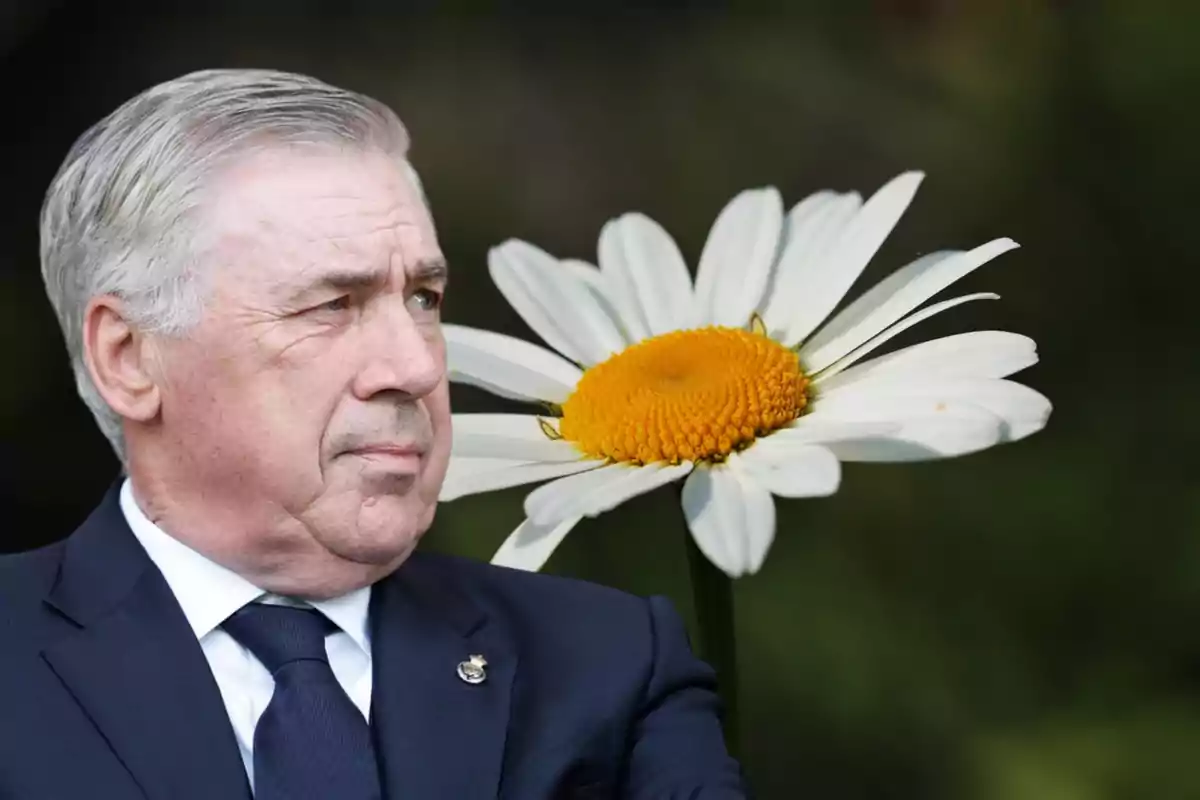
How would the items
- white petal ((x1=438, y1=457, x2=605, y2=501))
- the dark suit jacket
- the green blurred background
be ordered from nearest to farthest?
1. the dark suit jacket
2. white petal ((x1=438, y1=457, x2=605, y2=501))
3. the green blurred background

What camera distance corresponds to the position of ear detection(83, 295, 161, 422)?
2.05ft

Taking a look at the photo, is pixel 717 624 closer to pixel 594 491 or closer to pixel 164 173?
pixel 594 491

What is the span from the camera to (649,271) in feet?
2.68

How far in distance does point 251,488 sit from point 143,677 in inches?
3.3

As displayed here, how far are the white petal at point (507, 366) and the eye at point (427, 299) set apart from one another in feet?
0.40

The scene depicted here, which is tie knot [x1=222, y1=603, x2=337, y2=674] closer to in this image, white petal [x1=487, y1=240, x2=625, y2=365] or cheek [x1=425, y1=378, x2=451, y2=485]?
cheek [x1=425, y1=378, x2=451, y2=485]

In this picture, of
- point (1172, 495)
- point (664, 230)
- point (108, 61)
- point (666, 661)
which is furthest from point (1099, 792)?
point (108, 61)

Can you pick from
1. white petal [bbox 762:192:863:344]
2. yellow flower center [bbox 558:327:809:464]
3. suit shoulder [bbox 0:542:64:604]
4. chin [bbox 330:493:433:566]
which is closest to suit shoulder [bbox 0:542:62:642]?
suit shoulder [bbox 0:542:64:604]

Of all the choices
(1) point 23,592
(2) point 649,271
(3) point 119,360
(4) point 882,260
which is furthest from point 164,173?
(4) point 882,260

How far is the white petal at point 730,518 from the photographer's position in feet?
2.06

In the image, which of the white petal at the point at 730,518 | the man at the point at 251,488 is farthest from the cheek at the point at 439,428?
the white petal at the point at 730,518

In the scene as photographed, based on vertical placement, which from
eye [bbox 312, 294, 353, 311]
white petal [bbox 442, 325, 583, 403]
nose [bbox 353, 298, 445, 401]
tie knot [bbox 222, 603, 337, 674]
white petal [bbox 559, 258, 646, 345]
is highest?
eye [bbox 312, 294, 353, 311]

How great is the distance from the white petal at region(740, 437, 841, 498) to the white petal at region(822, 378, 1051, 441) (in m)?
0.04

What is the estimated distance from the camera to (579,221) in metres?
0.90
